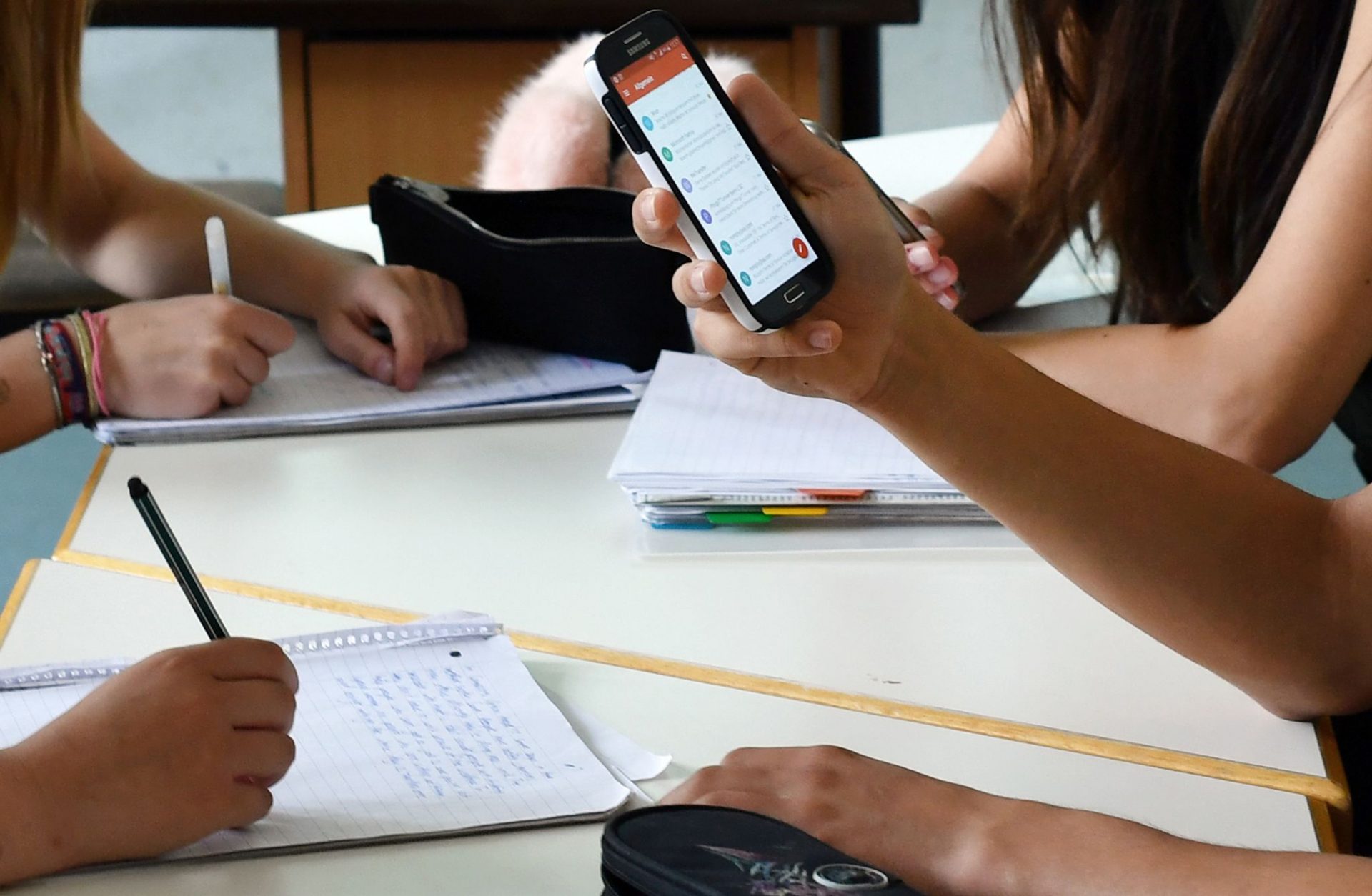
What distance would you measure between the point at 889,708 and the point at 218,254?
65 cm

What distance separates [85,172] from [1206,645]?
0.93m

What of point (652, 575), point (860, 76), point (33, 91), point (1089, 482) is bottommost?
point (860, 76)

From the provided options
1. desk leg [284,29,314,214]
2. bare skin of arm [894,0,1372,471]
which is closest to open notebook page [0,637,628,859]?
bare skin of arm [894,0,1372,471]

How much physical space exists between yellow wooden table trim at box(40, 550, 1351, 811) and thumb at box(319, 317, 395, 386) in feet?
1.04

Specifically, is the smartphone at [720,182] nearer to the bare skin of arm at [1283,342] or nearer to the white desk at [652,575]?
the white desk at [652,575]

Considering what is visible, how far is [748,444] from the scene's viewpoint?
92 centimetres

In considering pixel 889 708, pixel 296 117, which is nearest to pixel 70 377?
pixel 889 708

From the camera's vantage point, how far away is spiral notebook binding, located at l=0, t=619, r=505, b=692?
69 cm

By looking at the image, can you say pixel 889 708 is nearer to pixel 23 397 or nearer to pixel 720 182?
pixel 720 182

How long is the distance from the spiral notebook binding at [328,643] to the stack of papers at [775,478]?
0.55 feet

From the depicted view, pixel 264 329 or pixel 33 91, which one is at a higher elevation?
pixel 33 91

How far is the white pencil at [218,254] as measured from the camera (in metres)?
1.08

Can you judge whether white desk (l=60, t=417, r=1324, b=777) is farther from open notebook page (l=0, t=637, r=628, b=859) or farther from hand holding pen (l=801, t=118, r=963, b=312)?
hand holding pen (l=801, t=118, r=963, b=312)

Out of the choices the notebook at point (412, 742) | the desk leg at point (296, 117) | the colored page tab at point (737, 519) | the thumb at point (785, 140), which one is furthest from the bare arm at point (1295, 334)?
the desk leg at point (296, 117)
